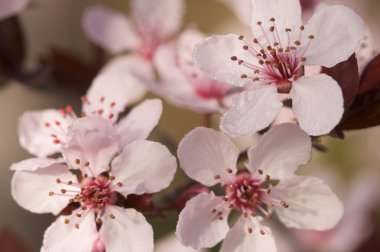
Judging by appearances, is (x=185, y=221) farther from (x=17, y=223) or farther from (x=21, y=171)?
(x=17, y=223)

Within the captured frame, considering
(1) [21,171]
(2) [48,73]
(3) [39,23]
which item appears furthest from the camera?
Result: (3) [39,23]

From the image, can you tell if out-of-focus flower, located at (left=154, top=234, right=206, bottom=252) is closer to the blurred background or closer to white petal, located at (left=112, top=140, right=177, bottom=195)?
the blurred background

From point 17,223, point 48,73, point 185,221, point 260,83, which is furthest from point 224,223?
point 17,223

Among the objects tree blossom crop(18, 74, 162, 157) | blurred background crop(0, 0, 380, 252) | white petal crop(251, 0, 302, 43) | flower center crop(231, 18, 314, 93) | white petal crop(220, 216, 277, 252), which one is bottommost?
blurred background crop(0, 0, 380, 252)

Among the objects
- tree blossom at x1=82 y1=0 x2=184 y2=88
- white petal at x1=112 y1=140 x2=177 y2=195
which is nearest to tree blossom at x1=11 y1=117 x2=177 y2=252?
white petal at x1=112 y1=140 x2=177 y2=195

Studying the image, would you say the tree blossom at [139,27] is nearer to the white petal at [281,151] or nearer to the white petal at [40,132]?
the white petal at [40,132]

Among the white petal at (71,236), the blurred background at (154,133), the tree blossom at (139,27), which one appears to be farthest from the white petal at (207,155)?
the tree blossom at (139,27)
